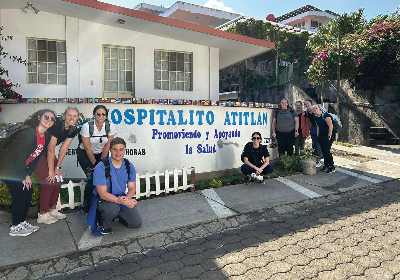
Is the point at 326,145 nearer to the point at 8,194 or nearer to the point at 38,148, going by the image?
the point at 38,148

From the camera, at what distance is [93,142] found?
16.1 ft

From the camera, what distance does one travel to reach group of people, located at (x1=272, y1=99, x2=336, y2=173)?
8094 mm

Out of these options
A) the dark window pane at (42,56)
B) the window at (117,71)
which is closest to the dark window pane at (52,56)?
the dark window pane at (42,56)

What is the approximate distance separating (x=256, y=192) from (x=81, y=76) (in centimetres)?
564

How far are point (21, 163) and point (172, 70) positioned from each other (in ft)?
20.4

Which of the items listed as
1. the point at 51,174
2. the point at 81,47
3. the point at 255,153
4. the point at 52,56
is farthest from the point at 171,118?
the point at 52,56

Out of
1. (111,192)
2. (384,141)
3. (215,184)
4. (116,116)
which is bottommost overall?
(215,184)

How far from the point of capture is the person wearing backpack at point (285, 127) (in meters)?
8.31

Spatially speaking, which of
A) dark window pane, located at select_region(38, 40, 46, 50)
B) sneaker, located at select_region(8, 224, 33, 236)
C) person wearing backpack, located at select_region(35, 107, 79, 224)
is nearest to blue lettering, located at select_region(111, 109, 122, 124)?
person wearing backpack, located at select_region(35, 107, 79, 224)

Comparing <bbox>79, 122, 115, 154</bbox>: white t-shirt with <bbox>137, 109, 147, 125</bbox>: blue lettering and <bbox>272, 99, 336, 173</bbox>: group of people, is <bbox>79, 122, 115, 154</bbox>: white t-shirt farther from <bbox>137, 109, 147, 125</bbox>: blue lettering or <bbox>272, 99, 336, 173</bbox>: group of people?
<bbox>272, 99, 336, 173</bbox>: group of people

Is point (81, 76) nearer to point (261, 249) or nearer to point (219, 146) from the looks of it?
point (219, 146)

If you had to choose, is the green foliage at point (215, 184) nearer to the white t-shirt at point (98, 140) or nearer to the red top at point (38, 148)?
the white t-shirt at point (98, 140)

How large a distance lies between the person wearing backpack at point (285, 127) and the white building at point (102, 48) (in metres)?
2.46

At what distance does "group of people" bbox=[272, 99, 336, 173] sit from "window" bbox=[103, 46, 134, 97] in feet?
14.4
